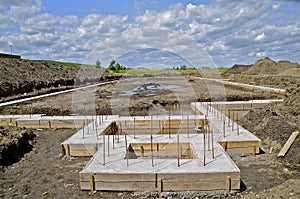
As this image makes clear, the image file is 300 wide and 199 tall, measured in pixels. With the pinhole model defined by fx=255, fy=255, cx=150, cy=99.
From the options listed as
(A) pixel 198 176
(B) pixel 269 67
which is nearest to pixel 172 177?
(A) pixel 198 176

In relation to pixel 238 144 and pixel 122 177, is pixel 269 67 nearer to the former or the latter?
pixel 238 144

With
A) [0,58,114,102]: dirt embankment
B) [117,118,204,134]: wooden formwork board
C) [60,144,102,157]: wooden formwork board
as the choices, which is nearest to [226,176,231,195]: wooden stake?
[60,144,102,157]: wooden formwork board

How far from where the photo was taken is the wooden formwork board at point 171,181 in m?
3.79

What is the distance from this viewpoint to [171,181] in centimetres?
381

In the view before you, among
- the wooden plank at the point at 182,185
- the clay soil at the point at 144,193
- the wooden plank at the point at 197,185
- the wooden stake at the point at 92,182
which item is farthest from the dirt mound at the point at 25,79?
the wooden plank at the point at 197,185

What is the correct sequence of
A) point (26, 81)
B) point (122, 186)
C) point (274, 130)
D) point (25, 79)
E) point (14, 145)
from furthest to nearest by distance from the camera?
point (25, 79) < point (26, 81) < point (274, 130) < point (14, 145) < point (122, 186)

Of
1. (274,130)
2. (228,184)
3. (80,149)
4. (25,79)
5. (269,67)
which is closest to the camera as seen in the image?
(228,184)

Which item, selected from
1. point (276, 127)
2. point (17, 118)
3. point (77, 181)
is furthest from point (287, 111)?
point (17, 118)

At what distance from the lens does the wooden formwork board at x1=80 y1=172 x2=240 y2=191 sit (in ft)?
12.5

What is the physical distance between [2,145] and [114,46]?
12.5 ft

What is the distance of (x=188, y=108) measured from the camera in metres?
10.6

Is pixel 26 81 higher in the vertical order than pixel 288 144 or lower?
higher

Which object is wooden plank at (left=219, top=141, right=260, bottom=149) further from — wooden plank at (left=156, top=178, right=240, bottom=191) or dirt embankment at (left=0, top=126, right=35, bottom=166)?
dirt embankment at (left=0, top=126, right=35, bottom=166)

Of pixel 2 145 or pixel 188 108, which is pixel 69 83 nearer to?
pixel 188 108
